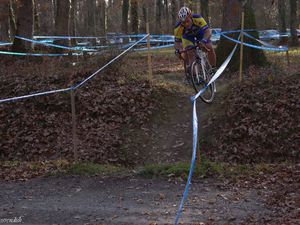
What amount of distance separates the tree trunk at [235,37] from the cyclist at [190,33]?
388cm

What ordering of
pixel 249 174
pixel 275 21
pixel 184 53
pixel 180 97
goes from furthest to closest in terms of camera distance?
pixel 275 21 → pixel 180 97 → pixel 184 53 → pixel 249 174

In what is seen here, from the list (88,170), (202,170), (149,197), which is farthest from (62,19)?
(149,197)

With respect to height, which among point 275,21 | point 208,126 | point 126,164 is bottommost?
point 126,164

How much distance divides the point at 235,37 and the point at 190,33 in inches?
179

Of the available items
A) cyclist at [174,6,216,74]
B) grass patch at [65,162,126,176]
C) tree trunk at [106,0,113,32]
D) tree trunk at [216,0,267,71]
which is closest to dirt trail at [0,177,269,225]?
grass patch at [65,162,126,176]

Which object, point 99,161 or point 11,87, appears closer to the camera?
point 99,161

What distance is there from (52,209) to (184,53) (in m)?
5.19

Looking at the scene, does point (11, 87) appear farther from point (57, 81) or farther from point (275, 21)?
point (275, 21)

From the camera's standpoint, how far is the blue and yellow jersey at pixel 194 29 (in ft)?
Result: 32.3

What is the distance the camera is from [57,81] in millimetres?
12641

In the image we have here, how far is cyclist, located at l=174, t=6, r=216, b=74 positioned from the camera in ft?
32.0

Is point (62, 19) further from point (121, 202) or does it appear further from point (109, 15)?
point (109, 15)

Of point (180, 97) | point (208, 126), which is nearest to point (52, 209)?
point (208, 126)

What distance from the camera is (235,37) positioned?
558 inches
